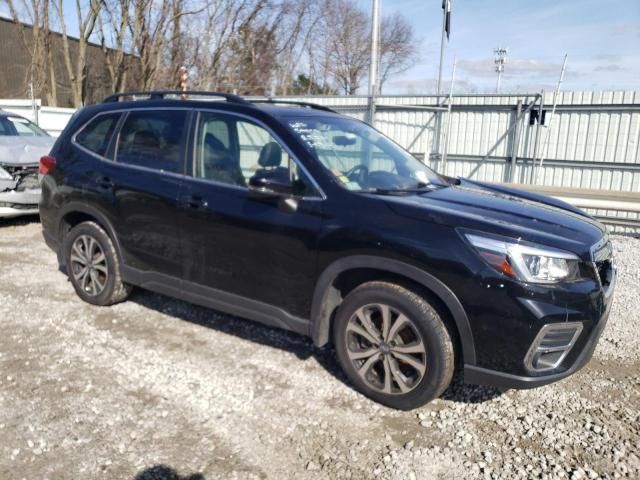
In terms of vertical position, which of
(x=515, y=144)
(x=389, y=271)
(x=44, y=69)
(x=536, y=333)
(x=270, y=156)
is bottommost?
(x=536, y=333)

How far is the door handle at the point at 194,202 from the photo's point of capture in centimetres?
370

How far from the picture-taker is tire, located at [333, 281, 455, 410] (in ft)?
9.74

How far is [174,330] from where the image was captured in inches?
169

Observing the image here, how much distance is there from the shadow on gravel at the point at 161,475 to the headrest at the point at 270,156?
1.92 metres

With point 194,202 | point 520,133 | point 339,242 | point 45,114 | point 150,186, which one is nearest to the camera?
point 339,242

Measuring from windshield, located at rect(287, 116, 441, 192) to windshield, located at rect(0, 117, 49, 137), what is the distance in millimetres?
6800

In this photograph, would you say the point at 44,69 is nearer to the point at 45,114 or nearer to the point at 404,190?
the point at 45,114

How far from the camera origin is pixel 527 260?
277 cm

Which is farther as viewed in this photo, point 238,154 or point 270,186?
point 238,154

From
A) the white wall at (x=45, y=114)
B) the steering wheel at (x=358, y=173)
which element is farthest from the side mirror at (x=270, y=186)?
the white wall at (x=45, y=114)

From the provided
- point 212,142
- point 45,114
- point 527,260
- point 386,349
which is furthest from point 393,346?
point 45,114

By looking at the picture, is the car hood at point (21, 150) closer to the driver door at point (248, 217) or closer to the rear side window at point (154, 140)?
the rear side window at point (154, 140)

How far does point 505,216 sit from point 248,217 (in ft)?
5.36

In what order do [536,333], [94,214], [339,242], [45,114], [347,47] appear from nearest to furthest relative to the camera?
[536,333]
[339,242]
[94,214]
[45,114]
[347,47]
